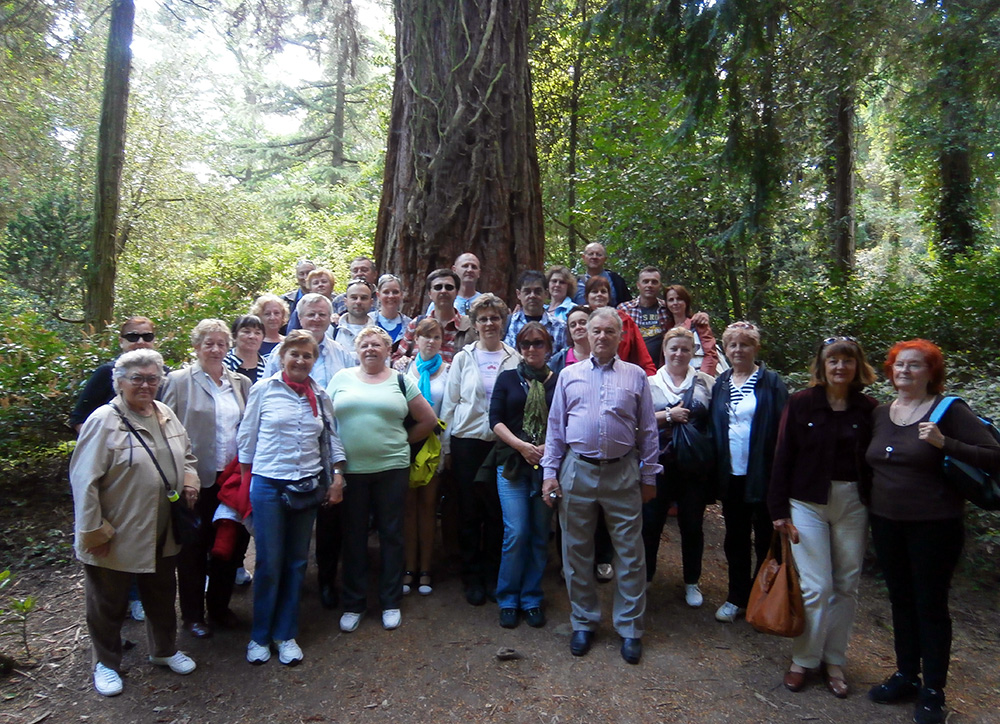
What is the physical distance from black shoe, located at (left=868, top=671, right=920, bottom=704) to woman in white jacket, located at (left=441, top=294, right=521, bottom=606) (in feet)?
7.43

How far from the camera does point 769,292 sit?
9.10 meters

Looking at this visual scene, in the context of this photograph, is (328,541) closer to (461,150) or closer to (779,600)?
(779,600)

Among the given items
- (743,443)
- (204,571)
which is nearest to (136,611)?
(204,571)

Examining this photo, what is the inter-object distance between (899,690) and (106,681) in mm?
4019

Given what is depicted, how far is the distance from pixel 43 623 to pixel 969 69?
923 cm

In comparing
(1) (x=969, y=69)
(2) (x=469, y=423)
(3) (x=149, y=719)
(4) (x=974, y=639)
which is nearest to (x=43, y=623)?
(3) (x=149, y=719)

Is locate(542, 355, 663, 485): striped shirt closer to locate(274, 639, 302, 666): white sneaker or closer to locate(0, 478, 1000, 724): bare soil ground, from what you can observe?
locate(0, 478, 1000, 724): bare soil ground

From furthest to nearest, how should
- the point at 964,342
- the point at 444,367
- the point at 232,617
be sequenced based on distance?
the point at 964,342 → the point at 444,367 → the point at 232,617

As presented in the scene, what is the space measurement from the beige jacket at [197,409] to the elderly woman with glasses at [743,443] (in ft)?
9.98

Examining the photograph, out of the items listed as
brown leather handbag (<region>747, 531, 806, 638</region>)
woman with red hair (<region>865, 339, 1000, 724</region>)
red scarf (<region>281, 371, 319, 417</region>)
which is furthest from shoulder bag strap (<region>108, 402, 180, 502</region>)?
woman with red hair (<region>865, 339, 1000, 724</region>)

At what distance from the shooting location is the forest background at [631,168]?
6480mm

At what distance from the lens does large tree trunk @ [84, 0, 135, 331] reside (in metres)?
A: 8.56

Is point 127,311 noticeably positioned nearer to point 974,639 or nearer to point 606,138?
point 606,138

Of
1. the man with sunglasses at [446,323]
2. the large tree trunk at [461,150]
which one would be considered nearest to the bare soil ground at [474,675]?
the man with sunglasses at [446,323]
